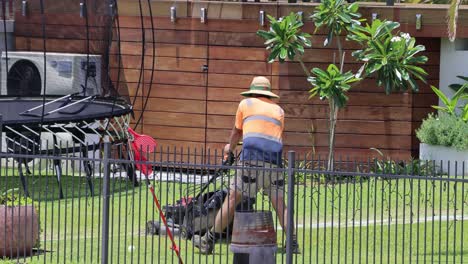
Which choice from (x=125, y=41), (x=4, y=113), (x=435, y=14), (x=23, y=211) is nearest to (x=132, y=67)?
(x=125, y=41)

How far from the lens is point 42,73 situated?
18.9 metres

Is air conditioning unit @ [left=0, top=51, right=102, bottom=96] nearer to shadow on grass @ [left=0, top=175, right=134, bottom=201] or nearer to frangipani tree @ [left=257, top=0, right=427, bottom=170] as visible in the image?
shadow on grass @ [left=0, top=175, right=134, bottom=201]

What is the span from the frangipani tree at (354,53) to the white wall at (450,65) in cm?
98

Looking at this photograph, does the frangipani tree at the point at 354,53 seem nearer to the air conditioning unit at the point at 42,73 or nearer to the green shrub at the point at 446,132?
the green shrub at the point at 446,132

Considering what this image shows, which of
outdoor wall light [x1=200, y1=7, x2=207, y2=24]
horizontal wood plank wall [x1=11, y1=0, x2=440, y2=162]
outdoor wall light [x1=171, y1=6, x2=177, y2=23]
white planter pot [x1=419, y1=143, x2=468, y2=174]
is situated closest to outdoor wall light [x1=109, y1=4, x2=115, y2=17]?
horizontal wood plank wall [x1=11, y1=0, x2=440, y2=162]

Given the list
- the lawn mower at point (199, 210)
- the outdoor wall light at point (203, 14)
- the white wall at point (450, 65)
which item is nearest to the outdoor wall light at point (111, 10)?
the outdoor wall light at point (203, 14)

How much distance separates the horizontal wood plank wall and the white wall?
0.11 m

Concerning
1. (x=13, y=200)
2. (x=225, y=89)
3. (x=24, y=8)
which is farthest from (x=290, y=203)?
(x=225, y=89)

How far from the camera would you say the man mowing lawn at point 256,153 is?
12289mm

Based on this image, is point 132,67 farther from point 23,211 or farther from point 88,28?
Result: point 23,211

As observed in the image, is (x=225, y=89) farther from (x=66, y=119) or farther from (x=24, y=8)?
(x=24, y=8)

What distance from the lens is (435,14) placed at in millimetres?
20250

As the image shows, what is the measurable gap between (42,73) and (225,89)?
3.51 meters

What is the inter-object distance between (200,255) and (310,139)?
28.4 ft
